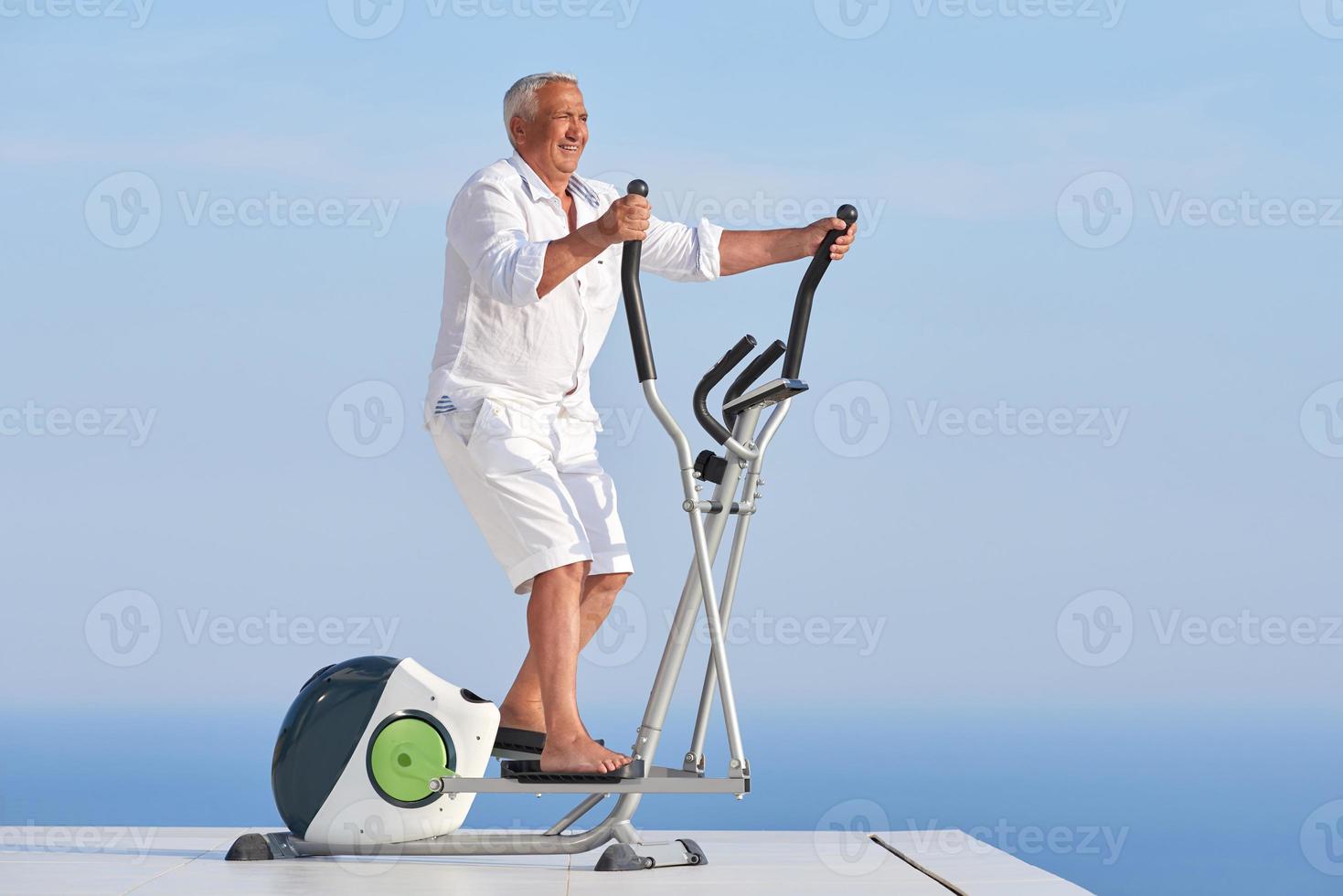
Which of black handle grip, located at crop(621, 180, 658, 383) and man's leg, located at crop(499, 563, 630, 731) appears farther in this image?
man's leg, located at crop(499, 563, 630, 731)

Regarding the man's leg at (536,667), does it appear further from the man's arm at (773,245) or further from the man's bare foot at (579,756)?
the man's arm at (773,245)

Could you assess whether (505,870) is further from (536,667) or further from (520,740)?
(536,667)

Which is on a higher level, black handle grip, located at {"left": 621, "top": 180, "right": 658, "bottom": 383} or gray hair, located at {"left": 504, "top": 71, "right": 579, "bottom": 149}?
gray hair, located at {"left": 504, "top": 71, "right": 579, "bottom": 149}

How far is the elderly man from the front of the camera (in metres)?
2.99

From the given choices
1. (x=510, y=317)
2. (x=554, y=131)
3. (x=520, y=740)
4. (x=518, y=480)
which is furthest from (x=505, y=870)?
(x=554, y=131)

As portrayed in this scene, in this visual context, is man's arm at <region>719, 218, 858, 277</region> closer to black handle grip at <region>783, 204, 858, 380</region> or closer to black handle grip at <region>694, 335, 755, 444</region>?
black handle grip at <region>783, 204, 858, 380</region>

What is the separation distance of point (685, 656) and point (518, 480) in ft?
1.61

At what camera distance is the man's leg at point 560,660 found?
294 centimetres

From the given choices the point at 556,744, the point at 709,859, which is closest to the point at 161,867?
the point at 556,744

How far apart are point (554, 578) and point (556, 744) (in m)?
0.32
